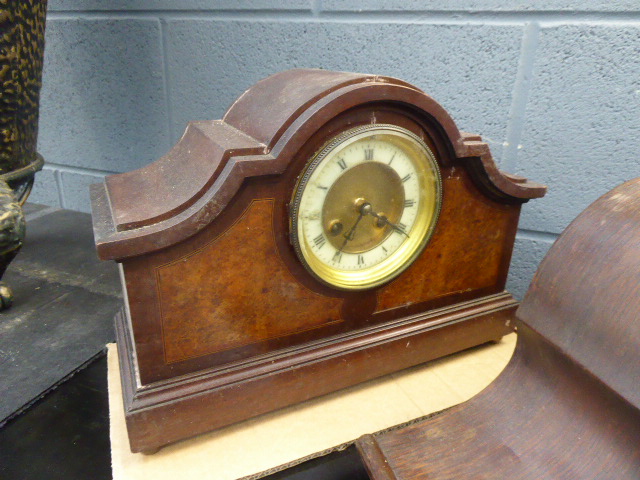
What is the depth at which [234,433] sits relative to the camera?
0.97 meters

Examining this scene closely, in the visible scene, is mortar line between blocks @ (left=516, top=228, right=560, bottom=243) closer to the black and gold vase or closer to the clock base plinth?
the clock base plinth

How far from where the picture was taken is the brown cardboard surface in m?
0.89

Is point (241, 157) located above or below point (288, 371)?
above

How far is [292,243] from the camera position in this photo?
2.93ft

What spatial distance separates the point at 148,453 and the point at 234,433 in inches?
6.5

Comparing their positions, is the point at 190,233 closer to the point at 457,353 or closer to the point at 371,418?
the point at 371,418

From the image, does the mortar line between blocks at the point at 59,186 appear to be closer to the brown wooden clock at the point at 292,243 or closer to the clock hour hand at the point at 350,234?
the brown wooden clock at the point at 292,243

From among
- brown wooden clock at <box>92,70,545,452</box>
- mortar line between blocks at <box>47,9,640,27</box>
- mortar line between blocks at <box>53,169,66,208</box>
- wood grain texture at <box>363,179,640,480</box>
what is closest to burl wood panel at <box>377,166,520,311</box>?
brown wooden clock at <box>92,70,545,452</box>

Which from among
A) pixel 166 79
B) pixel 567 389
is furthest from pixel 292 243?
pixel 166 79

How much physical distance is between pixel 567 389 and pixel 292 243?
526 millimetres

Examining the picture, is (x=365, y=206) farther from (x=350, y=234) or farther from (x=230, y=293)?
(x=230, y=293)

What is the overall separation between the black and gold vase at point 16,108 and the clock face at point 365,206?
0.61 m

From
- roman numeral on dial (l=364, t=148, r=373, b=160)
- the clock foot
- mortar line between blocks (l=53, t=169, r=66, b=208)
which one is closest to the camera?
roman numeral on dial (l=364, t=148, r=373, b=160)

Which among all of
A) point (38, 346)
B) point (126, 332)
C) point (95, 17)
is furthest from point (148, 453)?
point (95, 17)
